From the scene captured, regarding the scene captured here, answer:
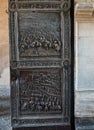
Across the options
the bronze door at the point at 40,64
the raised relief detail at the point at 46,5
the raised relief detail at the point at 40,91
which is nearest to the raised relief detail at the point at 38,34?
the bronze door at the point at 40,64

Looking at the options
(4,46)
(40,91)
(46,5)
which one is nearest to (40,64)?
(40,91)

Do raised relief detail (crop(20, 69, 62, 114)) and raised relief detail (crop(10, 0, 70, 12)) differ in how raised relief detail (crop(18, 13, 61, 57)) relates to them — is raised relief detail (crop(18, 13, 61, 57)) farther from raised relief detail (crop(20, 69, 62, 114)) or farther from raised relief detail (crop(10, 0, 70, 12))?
raised relief detail (crop(20, 69, 62, 114))

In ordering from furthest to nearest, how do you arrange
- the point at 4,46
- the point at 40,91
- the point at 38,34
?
the point at 40,91
the point at 38,34
the point at 4,46

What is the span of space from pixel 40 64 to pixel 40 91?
1.39ft

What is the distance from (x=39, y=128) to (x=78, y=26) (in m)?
1.70

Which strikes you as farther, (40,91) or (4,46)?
(40,91)

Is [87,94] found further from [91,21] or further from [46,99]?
[91,21]

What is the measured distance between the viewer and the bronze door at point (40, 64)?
509 centimetres

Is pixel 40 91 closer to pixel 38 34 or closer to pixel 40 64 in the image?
pixel 40 64

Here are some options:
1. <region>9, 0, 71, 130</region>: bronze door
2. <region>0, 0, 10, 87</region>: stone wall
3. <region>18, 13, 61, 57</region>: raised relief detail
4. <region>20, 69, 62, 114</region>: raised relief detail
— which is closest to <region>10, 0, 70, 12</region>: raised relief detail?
<region>9, 0, 71, 130</region>: bronze door

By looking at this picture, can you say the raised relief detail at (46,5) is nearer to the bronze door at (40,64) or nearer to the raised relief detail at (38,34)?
the bronze door at (40,64)

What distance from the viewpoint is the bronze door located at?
509 cm

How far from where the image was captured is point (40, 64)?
5.19m

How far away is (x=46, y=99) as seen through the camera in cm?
526
